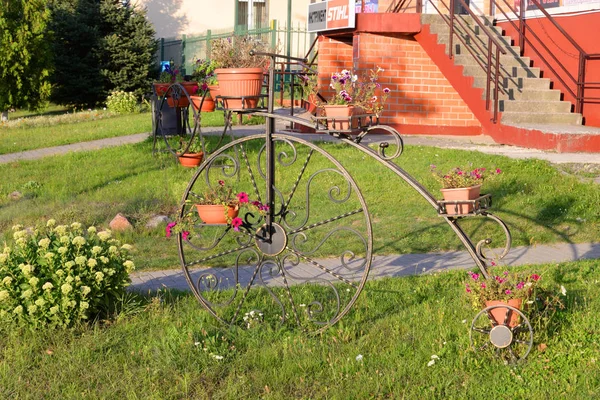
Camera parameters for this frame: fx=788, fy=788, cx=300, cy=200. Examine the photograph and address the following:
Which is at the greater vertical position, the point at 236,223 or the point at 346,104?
the point at 346,104

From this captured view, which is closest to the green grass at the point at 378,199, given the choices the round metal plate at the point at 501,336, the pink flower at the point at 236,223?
the pink flower at the point at 236,223

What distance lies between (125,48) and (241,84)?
20.4 metres

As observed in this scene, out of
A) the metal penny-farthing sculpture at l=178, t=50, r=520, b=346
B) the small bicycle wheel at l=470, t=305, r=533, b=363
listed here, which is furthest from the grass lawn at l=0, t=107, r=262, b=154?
the small bicycle wheel at l=470, t=305, r=533, b=363

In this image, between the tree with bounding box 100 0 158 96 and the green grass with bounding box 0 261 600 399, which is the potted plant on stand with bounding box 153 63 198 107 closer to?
the green grass with bounding box 0 261 600 399

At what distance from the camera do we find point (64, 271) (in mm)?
5270

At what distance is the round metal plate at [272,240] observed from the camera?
544cm

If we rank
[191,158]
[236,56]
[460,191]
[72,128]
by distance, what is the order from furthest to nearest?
[72,128]
[236,56]
[191,158]
[460,191]

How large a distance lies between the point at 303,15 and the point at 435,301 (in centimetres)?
2509

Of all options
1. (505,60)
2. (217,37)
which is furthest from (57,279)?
(217,37)

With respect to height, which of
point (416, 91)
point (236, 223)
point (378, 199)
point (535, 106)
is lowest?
point (378, 199)

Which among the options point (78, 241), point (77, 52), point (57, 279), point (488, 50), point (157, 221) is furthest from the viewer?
point (77, 52)

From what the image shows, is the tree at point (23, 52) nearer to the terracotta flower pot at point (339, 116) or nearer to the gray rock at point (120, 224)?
the gray rock at point (120, 224)

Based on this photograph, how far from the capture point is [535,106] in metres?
13.5

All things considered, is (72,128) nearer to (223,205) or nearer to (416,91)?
(416,91)
